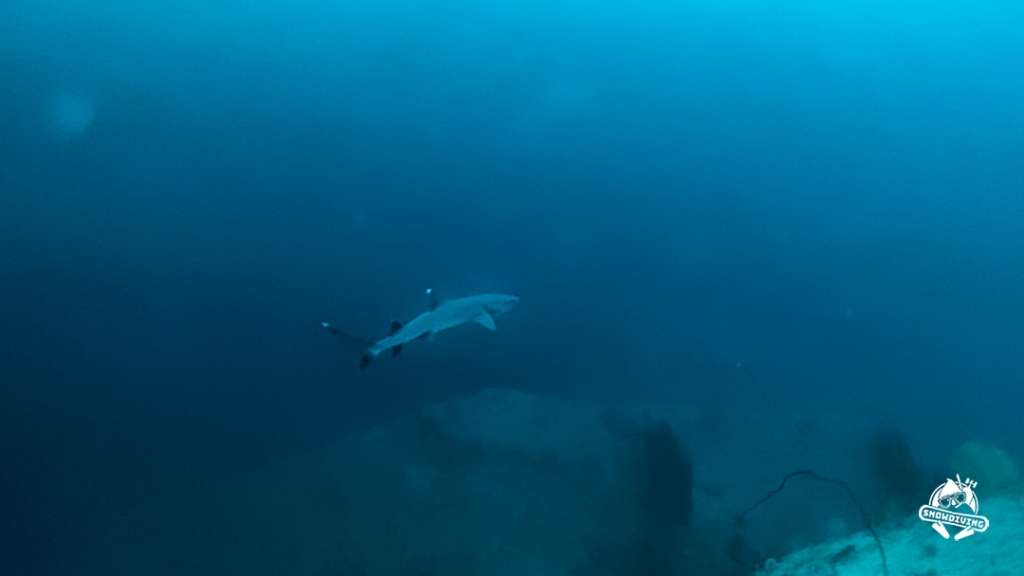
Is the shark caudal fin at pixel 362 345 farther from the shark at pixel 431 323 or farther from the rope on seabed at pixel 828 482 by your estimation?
the rope on seabed at pixel 828 482

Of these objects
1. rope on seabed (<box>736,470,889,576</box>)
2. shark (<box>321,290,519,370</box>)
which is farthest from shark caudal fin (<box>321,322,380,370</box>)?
rope on seabed (<box>736,470,889,576</box>)

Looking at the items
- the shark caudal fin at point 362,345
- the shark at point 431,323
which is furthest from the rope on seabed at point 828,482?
the shark caudal fin at point 362,345

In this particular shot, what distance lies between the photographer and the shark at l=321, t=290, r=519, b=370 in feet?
17.1

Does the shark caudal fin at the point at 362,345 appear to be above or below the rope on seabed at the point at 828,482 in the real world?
above

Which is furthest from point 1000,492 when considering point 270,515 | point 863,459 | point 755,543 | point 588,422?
point 270,515

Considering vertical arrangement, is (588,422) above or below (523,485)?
above

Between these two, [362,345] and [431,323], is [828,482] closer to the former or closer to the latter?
[431,323]

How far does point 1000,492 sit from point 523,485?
4.99m

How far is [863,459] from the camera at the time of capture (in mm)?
6680

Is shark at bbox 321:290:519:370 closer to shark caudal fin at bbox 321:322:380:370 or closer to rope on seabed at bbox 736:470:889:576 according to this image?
shark caudal fin at bbox 321:322:380:370

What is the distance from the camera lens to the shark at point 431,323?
5203 millimetres

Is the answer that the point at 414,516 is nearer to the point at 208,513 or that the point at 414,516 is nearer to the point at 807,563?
the point at 208,513

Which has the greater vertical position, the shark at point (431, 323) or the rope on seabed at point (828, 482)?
the shark at point (431, 323)

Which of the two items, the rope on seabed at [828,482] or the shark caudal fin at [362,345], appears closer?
the shark caudal fin at [362,345]
